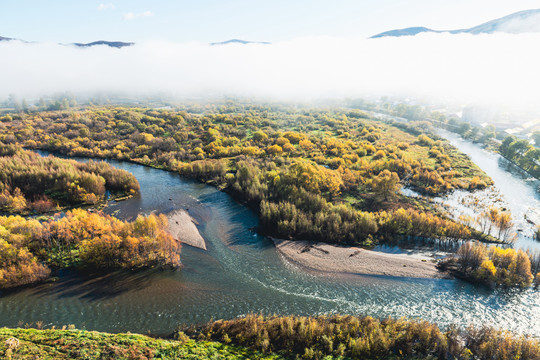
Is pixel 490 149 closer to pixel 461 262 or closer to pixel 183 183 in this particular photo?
pixel 461 262

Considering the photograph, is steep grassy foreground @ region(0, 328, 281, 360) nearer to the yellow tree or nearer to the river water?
the river water

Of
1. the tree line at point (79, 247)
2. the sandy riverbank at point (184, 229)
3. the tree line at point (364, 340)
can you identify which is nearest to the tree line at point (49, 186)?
the sandy riverbank at point (184, 229)

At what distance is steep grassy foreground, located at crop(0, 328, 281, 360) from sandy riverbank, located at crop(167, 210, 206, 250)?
26145 millimetres

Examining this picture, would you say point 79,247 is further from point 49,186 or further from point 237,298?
point 49,186

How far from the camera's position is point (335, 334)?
33.6 metres

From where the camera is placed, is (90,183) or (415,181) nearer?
(90,183)

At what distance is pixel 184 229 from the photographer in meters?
63.2

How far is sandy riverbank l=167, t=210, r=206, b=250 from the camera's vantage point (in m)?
58.5

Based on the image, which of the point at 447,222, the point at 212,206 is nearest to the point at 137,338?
the point at 212,206

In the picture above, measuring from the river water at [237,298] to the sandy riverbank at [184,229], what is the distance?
3664 mm

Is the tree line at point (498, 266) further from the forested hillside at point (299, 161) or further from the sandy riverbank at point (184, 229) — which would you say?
the sandy riverbank at point (184, 229)

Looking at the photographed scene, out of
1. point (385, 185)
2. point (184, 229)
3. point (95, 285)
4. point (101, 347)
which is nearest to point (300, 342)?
point (101, 347)

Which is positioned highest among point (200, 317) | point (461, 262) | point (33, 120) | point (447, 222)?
point (33, 120)

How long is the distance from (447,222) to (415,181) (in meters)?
34.2
